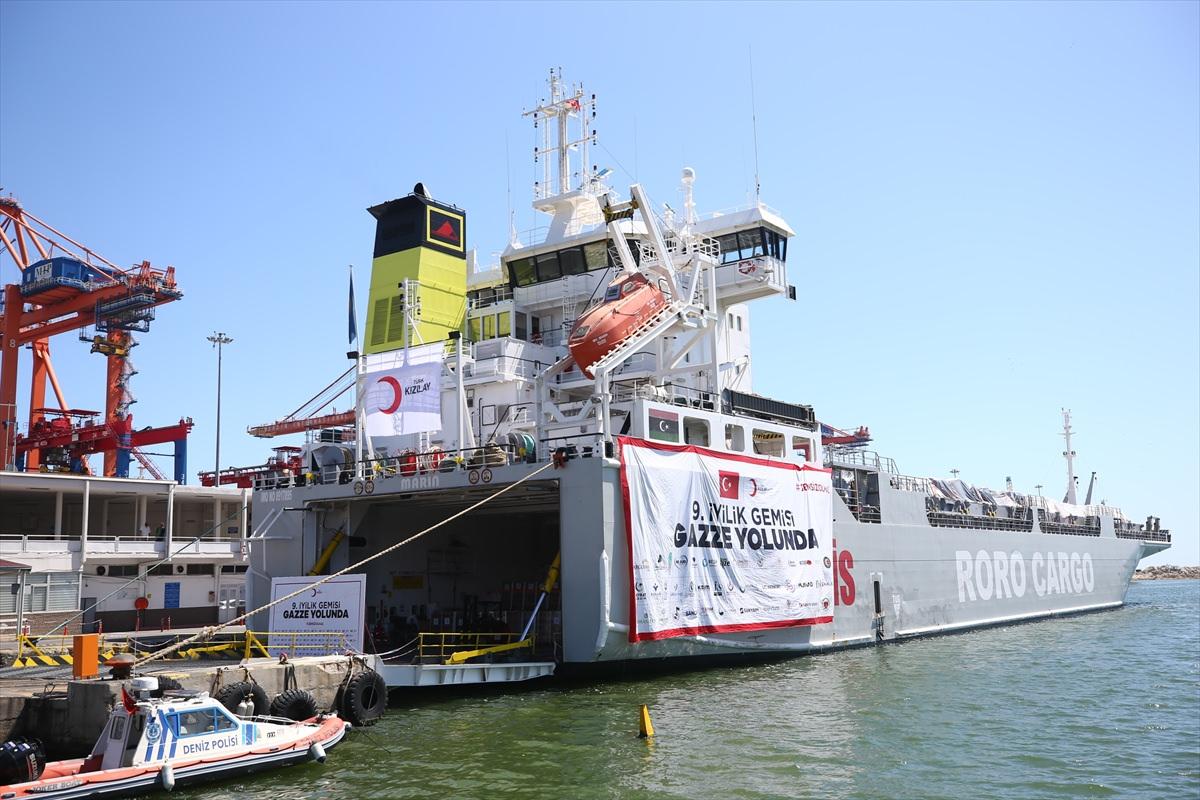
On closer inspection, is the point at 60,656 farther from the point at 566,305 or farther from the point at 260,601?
the point at 566,305

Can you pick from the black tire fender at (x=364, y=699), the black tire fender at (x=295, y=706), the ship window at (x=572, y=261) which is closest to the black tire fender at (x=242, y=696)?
the black tire fender at (x=295, y=706)

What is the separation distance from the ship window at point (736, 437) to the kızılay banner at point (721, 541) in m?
1.41

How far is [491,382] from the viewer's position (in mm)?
29047

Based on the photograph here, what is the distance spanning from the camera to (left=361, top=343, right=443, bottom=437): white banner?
85.0 feet

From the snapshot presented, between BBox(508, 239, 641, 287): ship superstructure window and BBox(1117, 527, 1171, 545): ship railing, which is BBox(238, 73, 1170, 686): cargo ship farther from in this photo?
BBox(1117, 527, 1171, 545): ship railing

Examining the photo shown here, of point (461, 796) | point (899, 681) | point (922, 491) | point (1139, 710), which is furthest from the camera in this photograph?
point (922, 491)

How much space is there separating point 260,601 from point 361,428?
17.5 feet

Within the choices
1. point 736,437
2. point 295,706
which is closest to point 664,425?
point 736,437

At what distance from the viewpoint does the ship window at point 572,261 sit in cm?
3189

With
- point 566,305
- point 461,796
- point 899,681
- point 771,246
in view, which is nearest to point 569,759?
point 461,796

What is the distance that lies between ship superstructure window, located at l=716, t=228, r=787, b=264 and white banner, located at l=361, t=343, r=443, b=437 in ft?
36.2

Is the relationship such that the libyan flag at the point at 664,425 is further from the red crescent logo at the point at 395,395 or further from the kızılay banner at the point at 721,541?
the red crescent logo at the point at 395,395

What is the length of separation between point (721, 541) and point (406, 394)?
8820 millimetres

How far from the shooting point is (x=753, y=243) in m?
32.3
